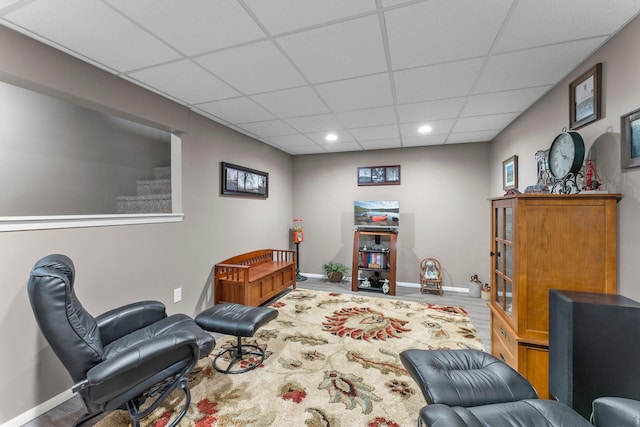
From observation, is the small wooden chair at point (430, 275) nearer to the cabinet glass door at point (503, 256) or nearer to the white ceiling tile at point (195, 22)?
the cabinet glass door at point (503, 256)

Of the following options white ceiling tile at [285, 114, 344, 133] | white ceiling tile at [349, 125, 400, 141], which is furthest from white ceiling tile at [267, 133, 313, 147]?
white ceiling tile at [349, 125, 400, 141]

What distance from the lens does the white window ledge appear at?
1.75 metres

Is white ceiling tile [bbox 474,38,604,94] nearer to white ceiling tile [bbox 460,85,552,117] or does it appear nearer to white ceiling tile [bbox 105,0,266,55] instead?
white ceiling tile [bbox 460,85,552,117]

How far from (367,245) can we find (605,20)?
391 centimetres

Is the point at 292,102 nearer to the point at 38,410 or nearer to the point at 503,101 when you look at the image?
the point at 503,101

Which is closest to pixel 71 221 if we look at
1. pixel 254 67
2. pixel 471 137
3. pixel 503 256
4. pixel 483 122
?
pixel 254 67

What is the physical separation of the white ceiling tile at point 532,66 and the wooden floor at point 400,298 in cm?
252

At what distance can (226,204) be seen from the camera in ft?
12.3

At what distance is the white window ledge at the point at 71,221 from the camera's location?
1749 mm

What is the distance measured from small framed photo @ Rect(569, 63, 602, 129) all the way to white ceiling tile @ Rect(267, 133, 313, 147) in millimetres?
3057

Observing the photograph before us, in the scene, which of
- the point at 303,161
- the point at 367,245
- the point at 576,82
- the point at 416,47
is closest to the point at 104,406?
the point at 416,47

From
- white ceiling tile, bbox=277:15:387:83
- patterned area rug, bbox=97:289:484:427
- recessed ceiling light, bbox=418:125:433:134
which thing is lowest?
patterned area rug, bbox=97:289:484:427

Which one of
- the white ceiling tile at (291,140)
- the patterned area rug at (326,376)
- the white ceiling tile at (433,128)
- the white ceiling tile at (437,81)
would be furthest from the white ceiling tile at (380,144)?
the patterned area rug at (326,376)

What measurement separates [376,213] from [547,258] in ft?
10.7
